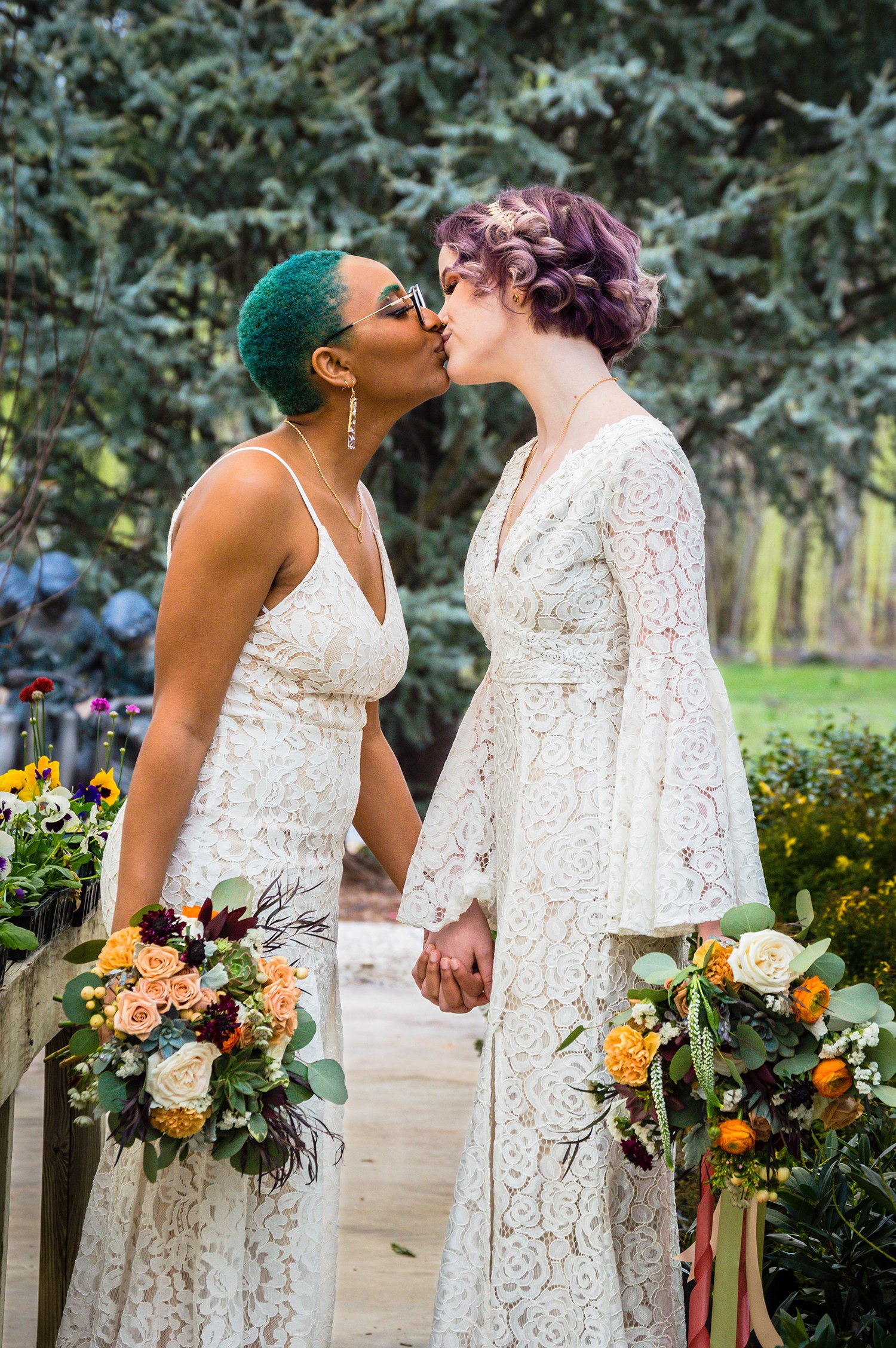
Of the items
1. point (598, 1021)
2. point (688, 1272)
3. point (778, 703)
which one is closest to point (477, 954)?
point (598, 1021)

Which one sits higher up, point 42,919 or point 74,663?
point 74,663

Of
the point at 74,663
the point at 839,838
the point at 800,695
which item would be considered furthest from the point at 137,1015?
the point at 800,695

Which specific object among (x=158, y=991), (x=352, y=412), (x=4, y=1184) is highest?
(x=352, y=412)

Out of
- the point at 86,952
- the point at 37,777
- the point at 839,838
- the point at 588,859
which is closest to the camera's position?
the point at 86,952

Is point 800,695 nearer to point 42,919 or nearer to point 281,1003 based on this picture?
point 42,919

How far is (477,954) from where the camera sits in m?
2.13

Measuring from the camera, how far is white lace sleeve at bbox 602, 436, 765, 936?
5.84ft

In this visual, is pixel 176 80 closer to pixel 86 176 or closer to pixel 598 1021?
pixel 86 176

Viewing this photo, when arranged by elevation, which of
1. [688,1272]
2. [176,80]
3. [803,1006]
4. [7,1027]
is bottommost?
[688,1272]

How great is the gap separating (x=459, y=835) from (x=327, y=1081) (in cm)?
52

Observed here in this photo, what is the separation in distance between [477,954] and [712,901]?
0.49 m

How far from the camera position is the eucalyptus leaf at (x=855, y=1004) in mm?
1648

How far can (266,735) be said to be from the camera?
6.67 ft

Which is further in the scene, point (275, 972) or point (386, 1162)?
point (386, 1162)
